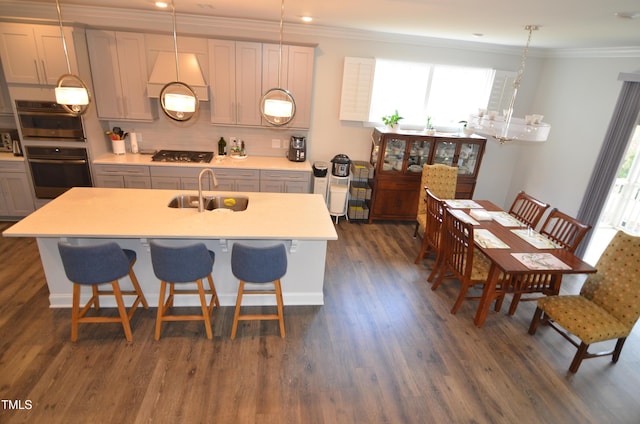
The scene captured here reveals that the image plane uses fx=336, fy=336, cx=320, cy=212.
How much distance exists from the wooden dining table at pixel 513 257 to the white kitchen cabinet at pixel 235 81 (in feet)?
10.8

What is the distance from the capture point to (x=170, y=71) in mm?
4289

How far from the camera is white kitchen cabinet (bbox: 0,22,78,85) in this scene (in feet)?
12.8

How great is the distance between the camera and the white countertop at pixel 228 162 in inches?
176

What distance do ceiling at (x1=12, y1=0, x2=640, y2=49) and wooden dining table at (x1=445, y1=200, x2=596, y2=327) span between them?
1935mm

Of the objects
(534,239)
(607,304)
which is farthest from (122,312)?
(607,304)

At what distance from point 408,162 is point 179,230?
3.59 metres

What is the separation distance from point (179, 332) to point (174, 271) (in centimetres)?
67

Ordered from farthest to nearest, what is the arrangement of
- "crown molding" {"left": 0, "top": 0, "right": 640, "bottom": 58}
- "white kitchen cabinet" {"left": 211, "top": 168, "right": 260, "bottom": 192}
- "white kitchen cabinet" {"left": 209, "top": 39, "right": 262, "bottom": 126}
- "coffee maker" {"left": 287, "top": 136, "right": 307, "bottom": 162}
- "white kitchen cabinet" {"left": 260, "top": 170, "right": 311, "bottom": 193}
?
1. "coffee maker" {"left": 287, "top": 136, "right": 307, "bottom": 162}
2. "white kitchen cabinet" {"left": 260, "top": 170, "right": 311, "bottom": 193}
3. "white kitchen cabinet" {"left": 211, "top": 168, "right": 260, "bottom": 192}
4. "white kitchen cabinet" {"left": 209, "top": 39, "right": 262, "bottom": 126}
5. "crown molding" {"left": 0, "top": 0, "right": 640, "bottom": 58}

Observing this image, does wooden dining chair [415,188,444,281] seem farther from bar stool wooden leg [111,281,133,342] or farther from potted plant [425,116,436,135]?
bar stool wooden leg [111,281,133,342]

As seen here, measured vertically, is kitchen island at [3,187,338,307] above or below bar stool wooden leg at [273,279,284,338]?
above

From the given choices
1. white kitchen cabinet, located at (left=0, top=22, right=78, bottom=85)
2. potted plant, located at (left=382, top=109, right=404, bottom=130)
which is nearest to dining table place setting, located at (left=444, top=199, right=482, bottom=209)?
potted plant, located at (left=382, top=109, right=404, bottom=130)

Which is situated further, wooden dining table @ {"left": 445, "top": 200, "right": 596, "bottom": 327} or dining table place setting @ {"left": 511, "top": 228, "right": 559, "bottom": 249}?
dining table place setting @ {"left": 511, "top": 228, "right": 559, "bottom": 249}

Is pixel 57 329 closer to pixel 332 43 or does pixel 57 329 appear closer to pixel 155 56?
pixel 155 56

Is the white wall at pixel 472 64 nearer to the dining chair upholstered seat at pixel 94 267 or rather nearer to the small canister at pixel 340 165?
the small canister at pixel 340 165
